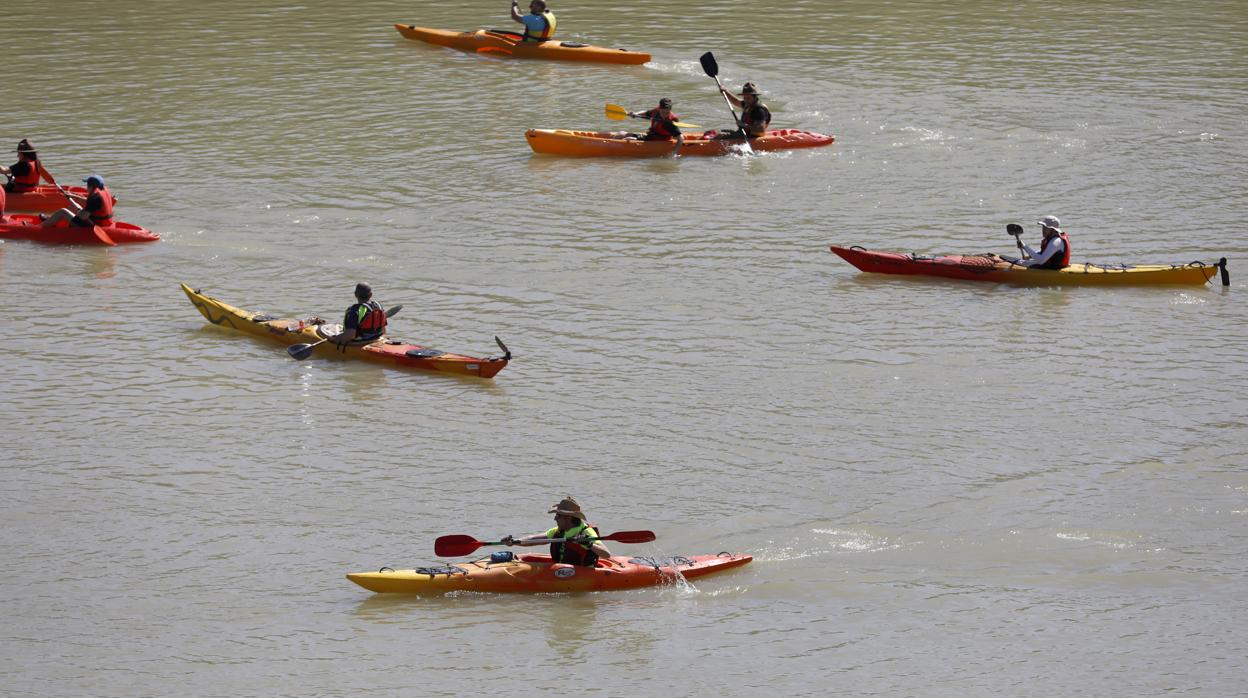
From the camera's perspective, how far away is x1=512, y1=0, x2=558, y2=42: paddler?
1183 inches

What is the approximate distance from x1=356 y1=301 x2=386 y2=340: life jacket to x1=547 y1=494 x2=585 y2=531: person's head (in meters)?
5.17

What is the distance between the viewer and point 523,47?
30312mm

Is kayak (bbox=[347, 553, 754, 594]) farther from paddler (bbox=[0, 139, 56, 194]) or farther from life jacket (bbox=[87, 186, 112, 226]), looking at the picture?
paddler (bbox=[0, 139, 56, 194])

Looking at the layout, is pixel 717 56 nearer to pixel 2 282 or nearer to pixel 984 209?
pixel 984 209

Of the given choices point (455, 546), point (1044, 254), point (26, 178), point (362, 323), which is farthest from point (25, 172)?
point (1044, 254)

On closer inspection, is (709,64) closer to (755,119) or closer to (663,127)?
(755,119)

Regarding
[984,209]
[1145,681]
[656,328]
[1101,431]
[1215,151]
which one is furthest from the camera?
[1215,151]

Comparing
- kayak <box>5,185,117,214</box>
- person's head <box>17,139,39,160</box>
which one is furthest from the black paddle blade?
person's head <box>17,139,39,160</box>

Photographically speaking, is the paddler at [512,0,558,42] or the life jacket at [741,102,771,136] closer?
the life jacket at [741,102,771,136]

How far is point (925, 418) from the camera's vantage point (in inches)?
628

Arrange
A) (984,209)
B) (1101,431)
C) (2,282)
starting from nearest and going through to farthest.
Result: (1101,431) → (2,282) → (984,209)

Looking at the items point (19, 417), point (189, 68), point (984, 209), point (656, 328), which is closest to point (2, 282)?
point (19, 417)

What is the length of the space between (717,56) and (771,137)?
5.94m

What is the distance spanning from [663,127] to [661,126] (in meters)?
0.03
